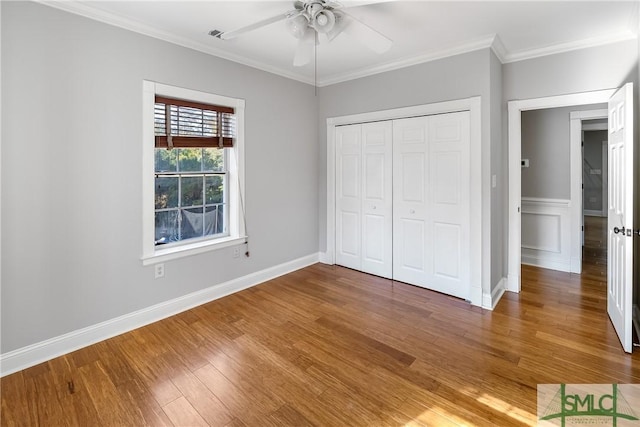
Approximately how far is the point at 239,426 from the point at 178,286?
1.77m

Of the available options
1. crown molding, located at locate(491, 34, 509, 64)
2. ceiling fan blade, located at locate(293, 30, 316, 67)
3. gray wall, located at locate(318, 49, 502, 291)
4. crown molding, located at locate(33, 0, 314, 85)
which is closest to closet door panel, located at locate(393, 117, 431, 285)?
gray wall, located at locate(318, 49, 502, 291)

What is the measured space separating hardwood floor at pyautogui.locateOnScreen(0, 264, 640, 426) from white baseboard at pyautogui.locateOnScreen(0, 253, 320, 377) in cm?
8

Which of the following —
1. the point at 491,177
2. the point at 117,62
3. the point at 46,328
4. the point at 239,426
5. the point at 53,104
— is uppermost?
the point at 117,62

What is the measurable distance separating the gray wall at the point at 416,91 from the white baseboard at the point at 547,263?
1474 millimetres

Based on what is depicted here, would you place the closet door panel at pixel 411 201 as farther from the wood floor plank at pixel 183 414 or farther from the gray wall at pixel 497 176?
the wood floor plank at pixel 183 414

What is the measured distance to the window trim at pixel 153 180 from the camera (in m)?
2.84

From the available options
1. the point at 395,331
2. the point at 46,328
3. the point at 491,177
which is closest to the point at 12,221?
the point at 46,328

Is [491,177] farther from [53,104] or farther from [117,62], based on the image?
[53,104]

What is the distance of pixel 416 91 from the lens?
11.7ft

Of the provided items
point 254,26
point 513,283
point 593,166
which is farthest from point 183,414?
point 593,166

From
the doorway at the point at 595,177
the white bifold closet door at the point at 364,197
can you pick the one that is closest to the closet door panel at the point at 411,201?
the white bifold closet door at the point at 364,197

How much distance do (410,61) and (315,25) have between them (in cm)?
159

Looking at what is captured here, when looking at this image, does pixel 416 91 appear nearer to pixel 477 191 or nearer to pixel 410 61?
pixel 410 61

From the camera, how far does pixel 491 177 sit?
3154 mm
